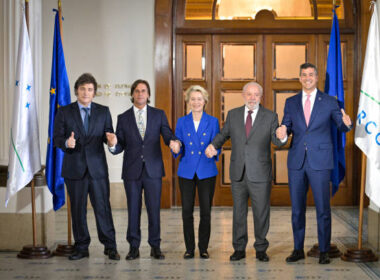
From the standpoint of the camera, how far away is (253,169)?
483cm

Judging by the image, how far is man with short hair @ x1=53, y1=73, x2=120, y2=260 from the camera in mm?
4945

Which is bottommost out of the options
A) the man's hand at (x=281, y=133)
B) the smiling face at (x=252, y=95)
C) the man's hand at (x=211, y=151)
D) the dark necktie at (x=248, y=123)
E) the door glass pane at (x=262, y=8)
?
the man's hand at (x=211, y=151)

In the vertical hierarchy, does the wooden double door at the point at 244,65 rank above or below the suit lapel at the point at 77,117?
above

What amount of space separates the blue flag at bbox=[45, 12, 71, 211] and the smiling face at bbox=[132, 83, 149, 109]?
2.71ft

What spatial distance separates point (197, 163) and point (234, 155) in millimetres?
353

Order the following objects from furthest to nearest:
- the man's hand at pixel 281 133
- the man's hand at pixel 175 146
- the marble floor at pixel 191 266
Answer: the man's hand at pixel 175 146
the man's hand at pixel 281 133
the marble floor at pixel 191 266

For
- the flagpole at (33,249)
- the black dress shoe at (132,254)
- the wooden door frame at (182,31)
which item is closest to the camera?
the black dress shoe at (132,254)

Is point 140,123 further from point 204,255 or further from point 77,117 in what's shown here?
point 204,255

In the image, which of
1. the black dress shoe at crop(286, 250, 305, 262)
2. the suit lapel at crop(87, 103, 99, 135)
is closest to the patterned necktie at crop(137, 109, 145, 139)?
the suit lapel at crop(87, 103, 99, 135)

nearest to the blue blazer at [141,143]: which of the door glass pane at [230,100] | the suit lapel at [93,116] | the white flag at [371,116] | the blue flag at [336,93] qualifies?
the suit lapel at [93,116]

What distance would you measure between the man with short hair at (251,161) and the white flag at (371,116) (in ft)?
2.75

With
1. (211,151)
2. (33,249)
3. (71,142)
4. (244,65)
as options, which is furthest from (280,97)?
(33,249)

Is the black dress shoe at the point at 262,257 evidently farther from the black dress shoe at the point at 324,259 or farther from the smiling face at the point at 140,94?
the smiling face at the point at 140,94

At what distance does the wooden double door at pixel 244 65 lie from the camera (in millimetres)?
8055
